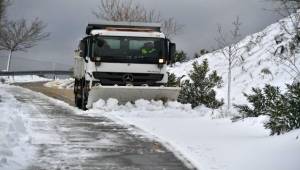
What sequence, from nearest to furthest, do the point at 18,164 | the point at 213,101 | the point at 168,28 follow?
the point at 18,164 < the point at 213,101 < the point at 168,28

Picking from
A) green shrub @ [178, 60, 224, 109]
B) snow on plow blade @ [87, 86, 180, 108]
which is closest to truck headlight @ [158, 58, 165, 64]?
snow on plow blade @ [87, 86, 180, 108]

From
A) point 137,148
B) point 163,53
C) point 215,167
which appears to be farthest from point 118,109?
point 215,167

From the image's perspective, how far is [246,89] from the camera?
3275 cm

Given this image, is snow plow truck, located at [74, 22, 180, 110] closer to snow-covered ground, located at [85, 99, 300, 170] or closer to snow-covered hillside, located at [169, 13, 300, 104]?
snow-covered ground, located at [85, 99, 300, 170]

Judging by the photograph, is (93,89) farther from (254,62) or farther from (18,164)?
(254,62)

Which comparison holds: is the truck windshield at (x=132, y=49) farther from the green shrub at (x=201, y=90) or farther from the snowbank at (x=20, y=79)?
the snowbank at (x=20, y=79)

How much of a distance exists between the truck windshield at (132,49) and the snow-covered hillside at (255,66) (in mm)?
10548

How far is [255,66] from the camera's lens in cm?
3566

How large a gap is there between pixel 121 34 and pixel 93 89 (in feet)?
6.45

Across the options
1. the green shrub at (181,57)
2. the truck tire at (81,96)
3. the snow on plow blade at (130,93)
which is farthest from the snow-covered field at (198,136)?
the green shrub at (181,57)

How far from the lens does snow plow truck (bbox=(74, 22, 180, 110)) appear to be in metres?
19.0

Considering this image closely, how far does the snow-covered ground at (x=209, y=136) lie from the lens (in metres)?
9.62

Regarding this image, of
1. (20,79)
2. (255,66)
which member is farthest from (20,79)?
(255,66)

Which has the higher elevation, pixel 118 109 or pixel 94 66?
pixel 94 66
